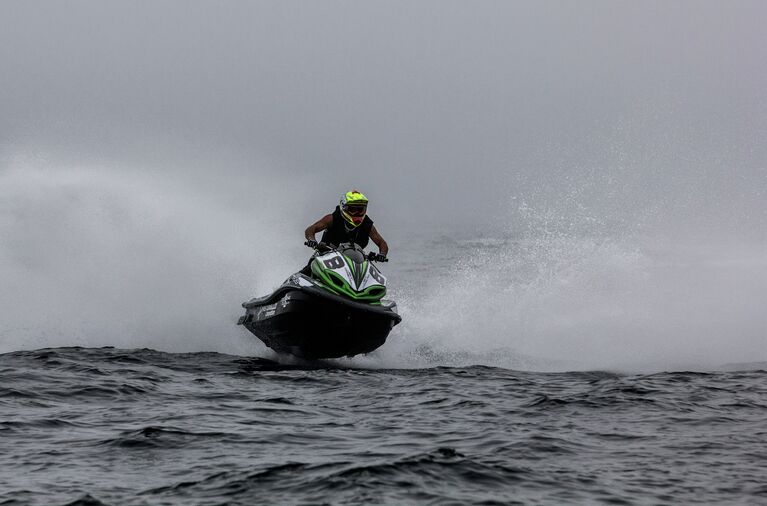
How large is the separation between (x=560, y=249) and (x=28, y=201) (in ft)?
35.8

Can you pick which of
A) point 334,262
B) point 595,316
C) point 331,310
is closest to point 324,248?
point 334,262

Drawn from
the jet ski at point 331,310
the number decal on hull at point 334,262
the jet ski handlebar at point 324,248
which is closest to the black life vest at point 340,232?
the jet ski handlebar at point 324,248

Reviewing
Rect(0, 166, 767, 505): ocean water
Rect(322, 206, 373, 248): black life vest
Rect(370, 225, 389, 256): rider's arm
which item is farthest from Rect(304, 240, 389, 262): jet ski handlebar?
Rect(0, 166, 767, 505): ocean water

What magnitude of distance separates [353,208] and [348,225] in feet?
1.09

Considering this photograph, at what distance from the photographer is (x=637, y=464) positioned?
704 centimetres

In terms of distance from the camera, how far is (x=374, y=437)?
7.99 metres

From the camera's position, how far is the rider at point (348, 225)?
14.1 metres

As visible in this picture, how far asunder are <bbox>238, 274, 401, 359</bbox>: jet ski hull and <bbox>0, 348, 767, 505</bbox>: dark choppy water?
0.96 metres

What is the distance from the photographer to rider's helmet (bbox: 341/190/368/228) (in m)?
14.0

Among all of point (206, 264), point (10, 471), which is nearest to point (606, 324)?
point (206, 264)

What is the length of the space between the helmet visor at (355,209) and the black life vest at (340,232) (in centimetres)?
19

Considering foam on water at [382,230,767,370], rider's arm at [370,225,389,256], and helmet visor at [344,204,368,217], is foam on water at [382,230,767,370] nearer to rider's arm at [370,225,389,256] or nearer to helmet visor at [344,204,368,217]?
rider's arm at [370,225,389,256]

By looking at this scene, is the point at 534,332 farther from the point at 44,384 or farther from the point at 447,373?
the point at 44,384

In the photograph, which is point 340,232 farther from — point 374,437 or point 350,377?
point 374,437
